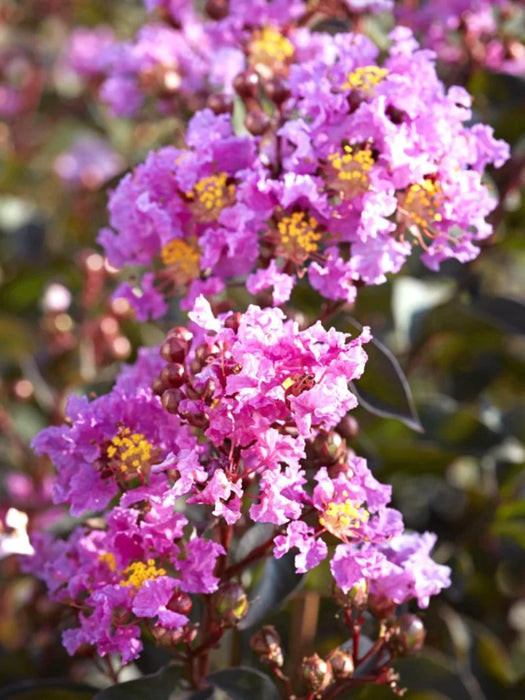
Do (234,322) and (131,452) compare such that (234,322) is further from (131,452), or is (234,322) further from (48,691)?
A: (48,691)

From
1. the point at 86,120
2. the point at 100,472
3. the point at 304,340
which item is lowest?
the point at 86,120

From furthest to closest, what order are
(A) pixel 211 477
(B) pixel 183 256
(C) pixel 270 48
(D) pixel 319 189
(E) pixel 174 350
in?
(C) pixel 270 48, (B) pixel 183 256, (D) pixel 319 189, (E) pixel 174 350, (A) pixel 211 477

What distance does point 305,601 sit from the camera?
1569 mm

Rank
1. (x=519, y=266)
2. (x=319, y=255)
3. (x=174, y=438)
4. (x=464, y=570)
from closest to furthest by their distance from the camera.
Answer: (x=174, y=438), (x=319, y=255), (x=464, y=570), (x=519, y=266)

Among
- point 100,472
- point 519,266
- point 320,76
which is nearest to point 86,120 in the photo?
point 519,266

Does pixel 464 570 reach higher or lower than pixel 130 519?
lower

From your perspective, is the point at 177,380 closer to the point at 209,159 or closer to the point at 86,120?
the point at 209,159

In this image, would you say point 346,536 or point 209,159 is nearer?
point 346,536

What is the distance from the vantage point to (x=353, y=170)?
1234 mm

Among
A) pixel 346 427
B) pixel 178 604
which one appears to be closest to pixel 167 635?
pixel 178 604

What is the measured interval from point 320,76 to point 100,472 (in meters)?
0.60

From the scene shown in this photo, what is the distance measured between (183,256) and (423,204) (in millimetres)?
325

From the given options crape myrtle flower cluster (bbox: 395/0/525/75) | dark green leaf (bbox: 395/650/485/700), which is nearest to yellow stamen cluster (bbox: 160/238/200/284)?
dark green leaf (bbox: 395/650/485/700)

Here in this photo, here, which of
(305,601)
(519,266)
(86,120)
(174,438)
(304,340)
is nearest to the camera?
(304,340)
